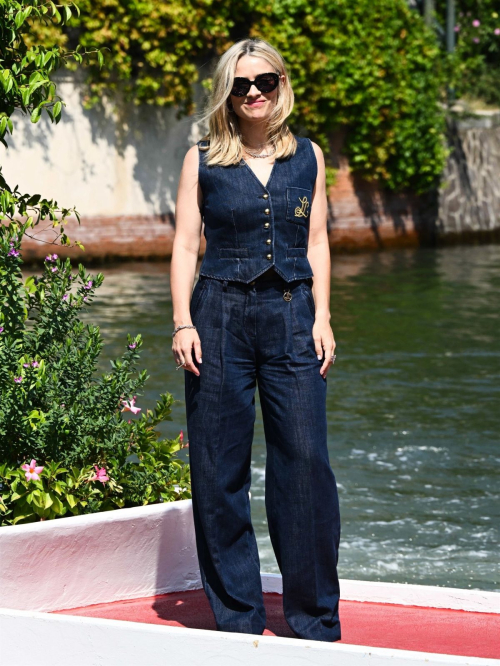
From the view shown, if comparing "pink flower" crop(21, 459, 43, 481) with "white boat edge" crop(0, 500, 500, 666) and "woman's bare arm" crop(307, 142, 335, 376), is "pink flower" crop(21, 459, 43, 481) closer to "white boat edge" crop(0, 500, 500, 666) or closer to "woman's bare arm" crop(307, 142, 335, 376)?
"white boat edge" crop(0, 500, 500, 666)

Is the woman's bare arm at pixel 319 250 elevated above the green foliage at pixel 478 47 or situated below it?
below

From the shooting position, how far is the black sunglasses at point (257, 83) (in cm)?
327

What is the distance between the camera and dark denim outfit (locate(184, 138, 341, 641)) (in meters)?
3.23

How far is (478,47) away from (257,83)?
62.8 ft

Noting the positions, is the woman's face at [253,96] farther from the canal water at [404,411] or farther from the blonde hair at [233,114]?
the canal water at [404,411]

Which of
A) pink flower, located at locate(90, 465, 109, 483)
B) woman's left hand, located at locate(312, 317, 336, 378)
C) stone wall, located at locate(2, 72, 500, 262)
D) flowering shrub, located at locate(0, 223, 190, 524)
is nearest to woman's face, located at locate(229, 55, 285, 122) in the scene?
woman's left hand, located at locate(312, 317, 336, 378)

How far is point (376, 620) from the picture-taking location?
3.60 meters

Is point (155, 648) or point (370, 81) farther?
point (370, 81)

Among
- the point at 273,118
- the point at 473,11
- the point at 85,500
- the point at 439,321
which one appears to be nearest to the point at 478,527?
the point at 85,500

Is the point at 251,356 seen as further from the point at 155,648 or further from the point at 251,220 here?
the point at 155,648

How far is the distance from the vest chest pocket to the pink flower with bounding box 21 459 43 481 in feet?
3.98

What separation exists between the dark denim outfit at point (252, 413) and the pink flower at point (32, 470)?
63cm

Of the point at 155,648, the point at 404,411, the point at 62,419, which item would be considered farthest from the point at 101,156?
the point at 155,648

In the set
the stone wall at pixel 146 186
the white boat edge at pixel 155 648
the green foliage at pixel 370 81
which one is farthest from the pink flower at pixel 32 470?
the green foliage at pixel 370 81
